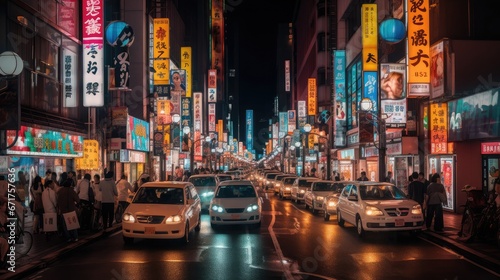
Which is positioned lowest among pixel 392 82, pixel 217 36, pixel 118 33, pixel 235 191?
pixel 235 191

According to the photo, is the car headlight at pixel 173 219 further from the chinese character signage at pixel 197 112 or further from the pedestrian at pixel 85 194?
the chinese character signage at pixel 197 112

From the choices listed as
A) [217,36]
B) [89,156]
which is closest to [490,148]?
[89,156]

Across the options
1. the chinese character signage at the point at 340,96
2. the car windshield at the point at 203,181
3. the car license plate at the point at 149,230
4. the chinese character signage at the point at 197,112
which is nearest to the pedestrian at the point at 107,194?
the car license plate at the point at 149,230

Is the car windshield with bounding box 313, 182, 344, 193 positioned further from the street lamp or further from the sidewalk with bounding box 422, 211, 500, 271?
the street lamp

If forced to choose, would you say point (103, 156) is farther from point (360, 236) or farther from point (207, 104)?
point (207, 104)

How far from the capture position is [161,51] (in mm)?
44125

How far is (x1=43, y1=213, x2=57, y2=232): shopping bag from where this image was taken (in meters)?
15.7

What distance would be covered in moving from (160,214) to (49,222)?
3.06 m

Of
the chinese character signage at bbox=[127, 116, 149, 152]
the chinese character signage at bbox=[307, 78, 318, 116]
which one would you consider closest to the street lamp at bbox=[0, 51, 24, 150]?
the chinese character signage at bbox=[127, 116, 149, 152]

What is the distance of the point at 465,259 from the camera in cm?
1334

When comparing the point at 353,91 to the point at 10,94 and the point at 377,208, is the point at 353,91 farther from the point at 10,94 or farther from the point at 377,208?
the point at 10,94

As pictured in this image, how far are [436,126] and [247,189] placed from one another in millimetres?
10290

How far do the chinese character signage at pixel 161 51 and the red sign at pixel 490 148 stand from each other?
25.8m

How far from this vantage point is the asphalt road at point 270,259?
11344 millimetres
